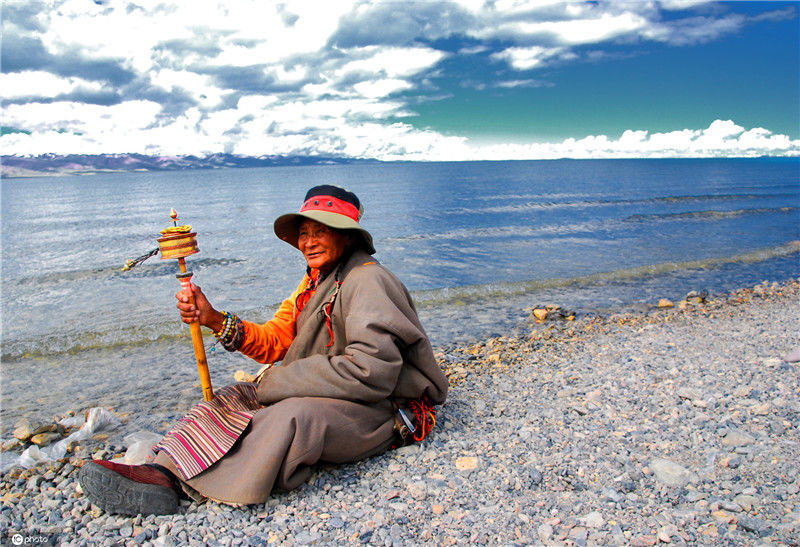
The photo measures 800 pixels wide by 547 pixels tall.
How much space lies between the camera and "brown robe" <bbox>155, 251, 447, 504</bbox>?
3.60m

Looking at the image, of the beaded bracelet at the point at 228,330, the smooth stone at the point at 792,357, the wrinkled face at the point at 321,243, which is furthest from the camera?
the smooth stone at the point at 792,357

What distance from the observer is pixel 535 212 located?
35688 millimetres

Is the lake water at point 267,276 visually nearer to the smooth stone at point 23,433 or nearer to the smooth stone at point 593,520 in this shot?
the smooth stone at point 23,433

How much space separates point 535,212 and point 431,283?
22670 mm

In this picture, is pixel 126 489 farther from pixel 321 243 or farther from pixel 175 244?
pixel 321 243

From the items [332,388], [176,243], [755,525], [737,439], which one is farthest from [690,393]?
[176,243]

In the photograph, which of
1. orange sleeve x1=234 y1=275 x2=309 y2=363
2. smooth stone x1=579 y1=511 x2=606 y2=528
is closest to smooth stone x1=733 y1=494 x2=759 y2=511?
smooth stone x1=579 y1=511 x2=606 y2=528

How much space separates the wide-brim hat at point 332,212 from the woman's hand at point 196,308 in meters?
0.74

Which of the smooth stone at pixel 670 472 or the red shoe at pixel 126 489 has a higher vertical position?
the red shoe at pixel 126 489

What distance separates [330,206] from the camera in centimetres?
405

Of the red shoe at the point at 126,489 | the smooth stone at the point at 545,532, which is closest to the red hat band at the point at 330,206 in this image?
the red shoe at the point at 126,489

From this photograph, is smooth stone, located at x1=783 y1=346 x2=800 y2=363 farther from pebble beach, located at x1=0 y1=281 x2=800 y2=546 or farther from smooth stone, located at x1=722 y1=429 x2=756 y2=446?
smooth stone, located at x1=722 y1=429 x2=756 y2=446

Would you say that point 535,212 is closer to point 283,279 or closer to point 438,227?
point 438,227

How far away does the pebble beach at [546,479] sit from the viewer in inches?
134
